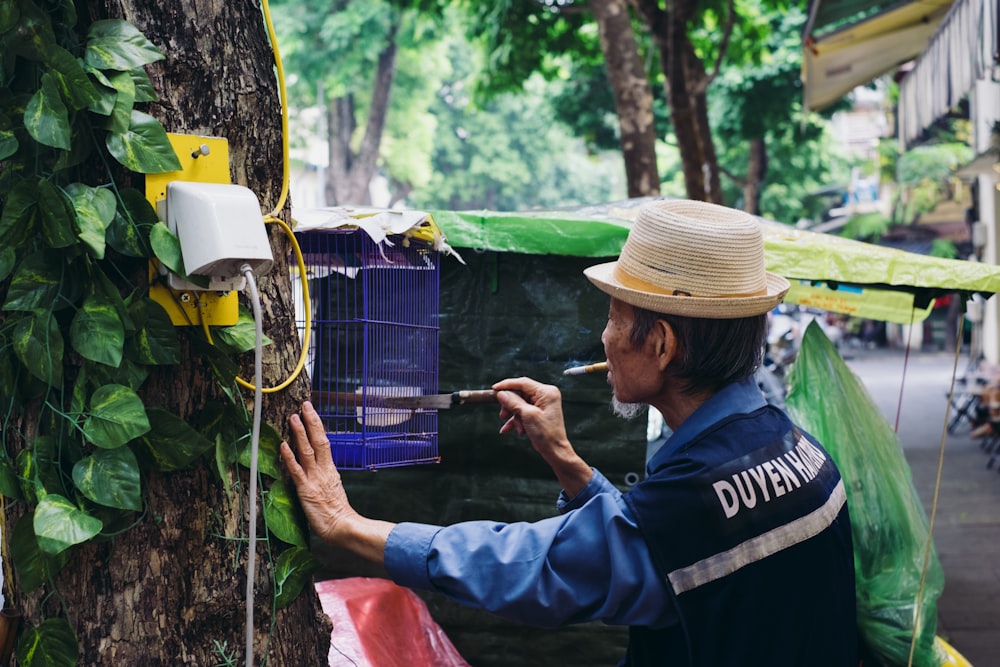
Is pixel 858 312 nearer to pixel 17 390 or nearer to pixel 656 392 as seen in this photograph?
pixel 656 392

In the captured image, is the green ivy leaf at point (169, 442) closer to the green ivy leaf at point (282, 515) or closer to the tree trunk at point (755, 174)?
the green ivy leaf at point (282, 515)

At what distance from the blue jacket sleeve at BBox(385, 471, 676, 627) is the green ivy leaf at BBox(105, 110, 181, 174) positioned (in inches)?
31.6

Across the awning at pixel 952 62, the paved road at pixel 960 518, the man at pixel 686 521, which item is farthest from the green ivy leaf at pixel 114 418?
the awning at pixel 952 62

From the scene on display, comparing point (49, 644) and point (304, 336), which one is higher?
point (304, 336)

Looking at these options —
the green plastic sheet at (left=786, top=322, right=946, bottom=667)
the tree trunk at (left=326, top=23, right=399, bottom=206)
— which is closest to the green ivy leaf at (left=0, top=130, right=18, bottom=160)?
the green plastic sheet at (left=786, top=322, right=946, bottom=667)

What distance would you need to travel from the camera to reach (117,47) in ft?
5.40

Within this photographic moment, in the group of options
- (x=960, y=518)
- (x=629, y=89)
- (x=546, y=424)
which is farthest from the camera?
(x=960, y=518)

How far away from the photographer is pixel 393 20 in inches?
866

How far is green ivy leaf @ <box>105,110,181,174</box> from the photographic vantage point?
1647 millimetres

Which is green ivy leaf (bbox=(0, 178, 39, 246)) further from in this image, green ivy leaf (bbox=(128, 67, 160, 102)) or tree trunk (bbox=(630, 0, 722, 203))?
tree trunk (bbox=(630, 0, 722, 203))

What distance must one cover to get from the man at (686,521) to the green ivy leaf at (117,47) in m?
0.73

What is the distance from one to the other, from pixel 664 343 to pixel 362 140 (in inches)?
892

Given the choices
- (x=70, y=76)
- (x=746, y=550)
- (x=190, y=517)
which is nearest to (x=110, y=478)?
(x=190, y=517)

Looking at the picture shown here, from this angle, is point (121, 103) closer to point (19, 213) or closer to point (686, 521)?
point (19, 213)
